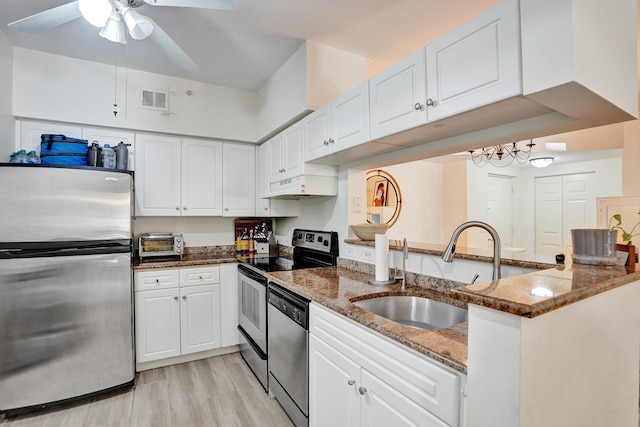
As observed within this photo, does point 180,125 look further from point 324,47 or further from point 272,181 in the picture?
point 324,47

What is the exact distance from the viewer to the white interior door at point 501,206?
232 inches

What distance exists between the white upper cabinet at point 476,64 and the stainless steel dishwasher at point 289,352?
1257 millimetres

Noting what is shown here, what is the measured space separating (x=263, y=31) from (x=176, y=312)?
242 centimetres

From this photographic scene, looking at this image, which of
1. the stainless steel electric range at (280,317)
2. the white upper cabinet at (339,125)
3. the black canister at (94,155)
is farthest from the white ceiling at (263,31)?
the stainless steel electric range at (280,317)

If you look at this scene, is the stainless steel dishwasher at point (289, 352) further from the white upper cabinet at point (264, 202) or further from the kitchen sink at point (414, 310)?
the white upper cabinet at point (264, 202)

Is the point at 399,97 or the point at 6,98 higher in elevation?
the point at 6,98

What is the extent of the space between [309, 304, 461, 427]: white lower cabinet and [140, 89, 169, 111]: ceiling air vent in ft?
8.15

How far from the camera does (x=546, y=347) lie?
796mm

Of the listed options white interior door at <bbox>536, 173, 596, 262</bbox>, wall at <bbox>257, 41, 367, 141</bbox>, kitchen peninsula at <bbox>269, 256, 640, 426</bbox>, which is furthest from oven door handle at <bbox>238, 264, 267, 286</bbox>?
white interior door at <bbox>536, 173, 596, 262</bbox>

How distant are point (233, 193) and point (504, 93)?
2781 mm

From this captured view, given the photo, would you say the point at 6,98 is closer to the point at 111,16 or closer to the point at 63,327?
the point at 111,16

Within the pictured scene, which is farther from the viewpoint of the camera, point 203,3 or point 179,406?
point 179,406

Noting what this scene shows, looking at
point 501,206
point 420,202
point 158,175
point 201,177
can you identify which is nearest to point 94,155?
point 158,175

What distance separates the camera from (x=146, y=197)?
2.96 m
